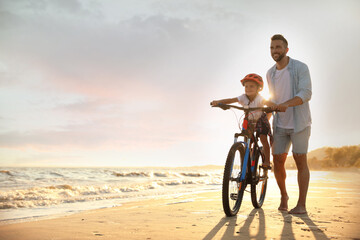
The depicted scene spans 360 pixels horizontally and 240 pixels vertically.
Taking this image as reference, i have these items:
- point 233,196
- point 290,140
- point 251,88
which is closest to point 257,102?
point 251,88

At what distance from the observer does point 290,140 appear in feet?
14.9

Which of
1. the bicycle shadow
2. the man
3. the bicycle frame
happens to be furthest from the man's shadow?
the bicycle frame

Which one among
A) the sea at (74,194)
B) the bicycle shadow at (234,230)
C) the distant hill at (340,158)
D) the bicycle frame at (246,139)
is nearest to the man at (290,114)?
the bicycle frame at (246,139)

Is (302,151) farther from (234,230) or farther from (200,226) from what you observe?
(200,226)

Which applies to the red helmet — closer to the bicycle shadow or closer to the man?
the man

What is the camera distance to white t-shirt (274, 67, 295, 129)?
14.4ft

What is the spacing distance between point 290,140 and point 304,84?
87 cm

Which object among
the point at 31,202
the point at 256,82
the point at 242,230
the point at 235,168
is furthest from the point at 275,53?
the point at 31,202

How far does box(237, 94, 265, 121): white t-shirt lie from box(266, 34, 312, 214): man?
0.28 metres

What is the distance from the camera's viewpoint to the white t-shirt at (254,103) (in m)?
4.27

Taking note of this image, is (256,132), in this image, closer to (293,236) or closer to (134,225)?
(293,236)

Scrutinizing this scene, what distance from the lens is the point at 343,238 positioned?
268 centimetres

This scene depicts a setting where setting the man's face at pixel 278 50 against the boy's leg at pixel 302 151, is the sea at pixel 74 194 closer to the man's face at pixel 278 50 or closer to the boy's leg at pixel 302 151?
the boy's leg at pixel 302 151

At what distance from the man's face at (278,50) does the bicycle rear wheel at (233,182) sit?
1473 mm
